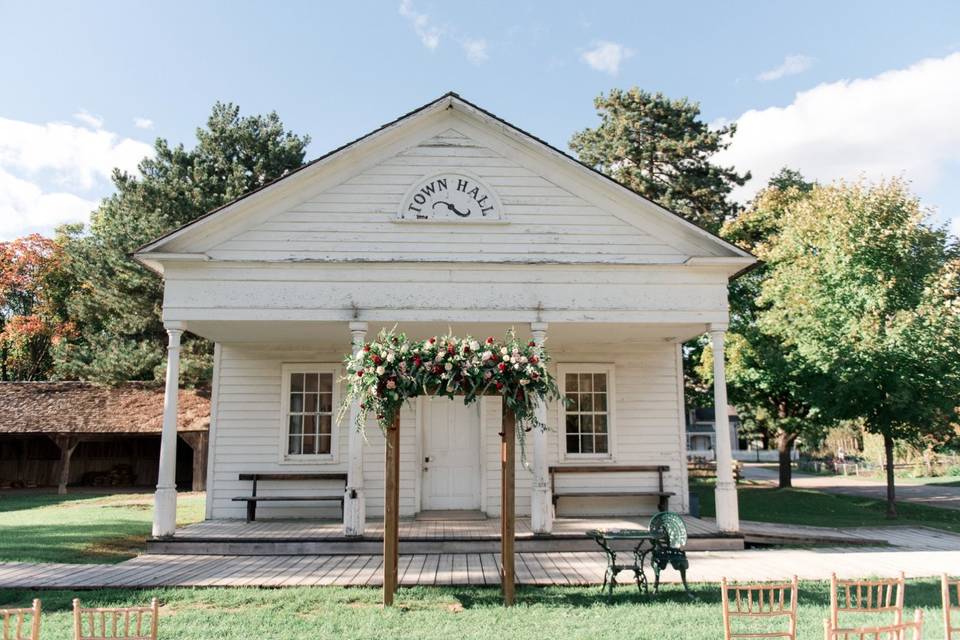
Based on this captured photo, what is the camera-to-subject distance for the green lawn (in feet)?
19.3

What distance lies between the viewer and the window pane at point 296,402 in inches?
492

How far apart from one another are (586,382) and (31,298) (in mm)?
34078

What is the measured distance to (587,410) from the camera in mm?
12836

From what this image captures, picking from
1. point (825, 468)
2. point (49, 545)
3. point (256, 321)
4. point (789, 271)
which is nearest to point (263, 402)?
point (256, 321)

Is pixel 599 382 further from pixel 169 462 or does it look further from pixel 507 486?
pixel 169 462

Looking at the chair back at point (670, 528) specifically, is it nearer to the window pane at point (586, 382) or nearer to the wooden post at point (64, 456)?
the window pane at point (586, 382)

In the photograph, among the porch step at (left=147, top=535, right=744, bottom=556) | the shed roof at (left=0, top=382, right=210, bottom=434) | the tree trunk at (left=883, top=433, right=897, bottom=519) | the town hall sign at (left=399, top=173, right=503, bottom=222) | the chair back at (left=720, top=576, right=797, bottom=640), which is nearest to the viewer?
the chair back at (left=720, top=576, right=797, bottom=640)

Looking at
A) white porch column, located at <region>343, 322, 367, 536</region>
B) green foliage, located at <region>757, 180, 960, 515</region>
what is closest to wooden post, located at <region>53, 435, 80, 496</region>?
white porch column, located at <region>343, 322, 367, 536</region>

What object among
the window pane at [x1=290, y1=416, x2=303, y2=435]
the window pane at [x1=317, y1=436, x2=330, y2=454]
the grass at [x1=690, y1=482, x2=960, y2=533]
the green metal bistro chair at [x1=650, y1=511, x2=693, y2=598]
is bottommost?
the grass at [x1=690, y1=482, x2=960, y2=533]

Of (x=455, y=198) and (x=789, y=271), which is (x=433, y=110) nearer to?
(x=455, y=198)

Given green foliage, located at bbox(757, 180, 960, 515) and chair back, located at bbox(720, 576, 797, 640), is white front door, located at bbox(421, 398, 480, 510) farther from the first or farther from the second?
green foliage, located at bbox(757, 180, 960, 515)

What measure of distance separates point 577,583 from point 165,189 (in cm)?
2186

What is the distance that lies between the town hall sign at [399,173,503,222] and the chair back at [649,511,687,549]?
525 centimetres

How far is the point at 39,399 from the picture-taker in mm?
22328
